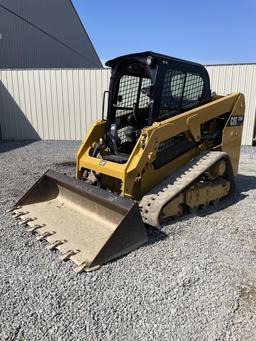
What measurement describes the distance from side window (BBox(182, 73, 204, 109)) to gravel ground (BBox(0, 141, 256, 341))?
1774 mm

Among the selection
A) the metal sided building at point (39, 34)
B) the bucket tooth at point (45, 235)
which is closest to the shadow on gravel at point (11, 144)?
the metal sided building at point (39, 34)

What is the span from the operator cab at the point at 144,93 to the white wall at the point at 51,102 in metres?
6.84

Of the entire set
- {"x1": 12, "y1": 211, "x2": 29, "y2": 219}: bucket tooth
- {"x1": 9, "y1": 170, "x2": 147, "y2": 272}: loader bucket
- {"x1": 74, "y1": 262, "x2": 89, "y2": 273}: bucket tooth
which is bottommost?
{"x1": 12, "y1": 211, "x2": 29, "y2": 219}: bucket tooth

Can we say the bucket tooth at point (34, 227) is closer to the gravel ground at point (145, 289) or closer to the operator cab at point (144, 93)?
the gravel ground at point (145, 289)

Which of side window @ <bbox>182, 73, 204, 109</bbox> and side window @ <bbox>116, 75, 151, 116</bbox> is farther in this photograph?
side window @ <bbox>116, 75, 151, 116</bbox>

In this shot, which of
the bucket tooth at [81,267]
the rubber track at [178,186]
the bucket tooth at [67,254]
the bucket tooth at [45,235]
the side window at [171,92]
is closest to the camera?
the bucket tooth at [81,267]

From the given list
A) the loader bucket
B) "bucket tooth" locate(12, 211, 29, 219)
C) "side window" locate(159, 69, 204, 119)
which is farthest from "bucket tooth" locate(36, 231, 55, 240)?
"side window" locate(159, 69, 204, 119)

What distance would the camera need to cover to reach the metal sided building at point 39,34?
14.9 m

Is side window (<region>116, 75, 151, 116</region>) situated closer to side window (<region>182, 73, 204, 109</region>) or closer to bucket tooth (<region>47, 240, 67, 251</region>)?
side window (<region>182, 73, 204, 109</region>)

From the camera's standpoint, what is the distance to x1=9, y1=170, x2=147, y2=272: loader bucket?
11.1 ft

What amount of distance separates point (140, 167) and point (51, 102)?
884 centimetres

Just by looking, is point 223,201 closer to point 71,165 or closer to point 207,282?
point 207,282

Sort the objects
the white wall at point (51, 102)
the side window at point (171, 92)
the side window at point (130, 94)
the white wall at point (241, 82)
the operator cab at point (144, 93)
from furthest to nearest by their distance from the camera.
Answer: the white wall at point (51, 102) < the white wall at point (241, 82) < the side window at point (130, 94) < the side window at point (171, 92) < the operator cab at point (144, 93)

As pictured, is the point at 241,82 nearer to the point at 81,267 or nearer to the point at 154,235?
the point at 154,235
